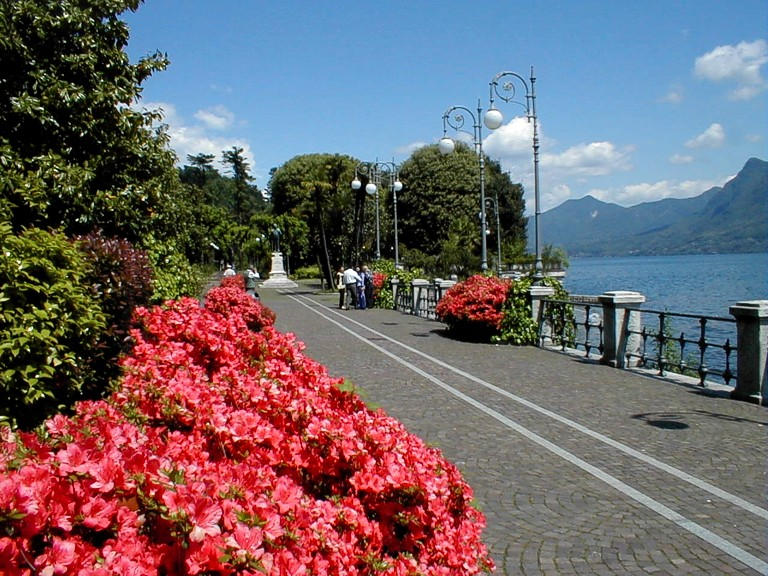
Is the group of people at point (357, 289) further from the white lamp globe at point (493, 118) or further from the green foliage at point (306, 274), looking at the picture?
the green foliage at point (306, 274)

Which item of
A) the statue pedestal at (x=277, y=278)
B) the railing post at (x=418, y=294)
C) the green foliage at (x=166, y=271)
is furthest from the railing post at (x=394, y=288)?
the statue pedestal at (x=277, y=278)

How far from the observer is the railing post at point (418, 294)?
26.5m

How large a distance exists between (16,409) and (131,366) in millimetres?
803

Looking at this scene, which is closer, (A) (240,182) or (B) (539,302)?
(B) (539,302)

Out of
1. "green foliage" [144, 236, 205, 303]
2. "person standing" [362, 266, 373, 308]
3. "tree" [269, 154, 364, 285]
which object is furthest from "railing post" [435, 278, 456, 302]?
"tree" [269, 154, 364, 285]

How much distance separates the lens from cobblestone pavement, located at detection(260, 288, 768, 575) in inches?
176

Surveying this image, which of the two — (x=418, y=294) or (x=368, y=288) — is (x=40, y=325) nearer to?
(x=418, y=294)

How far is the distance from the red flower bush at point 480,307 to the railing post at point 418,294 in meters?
9.04

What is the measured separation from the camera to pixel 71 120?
9469 millimetres

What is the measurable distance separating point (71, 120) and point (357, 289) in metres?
20.7

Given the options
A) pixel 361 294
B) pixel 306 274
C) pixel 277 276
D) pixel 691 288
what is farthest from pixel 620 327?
pixel 306 274

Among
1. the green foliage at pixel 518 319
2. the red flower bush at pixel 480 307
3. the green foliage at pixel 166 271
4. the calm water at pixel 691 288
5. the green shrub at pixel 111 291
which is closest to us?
the green shrub at pixel 111 291

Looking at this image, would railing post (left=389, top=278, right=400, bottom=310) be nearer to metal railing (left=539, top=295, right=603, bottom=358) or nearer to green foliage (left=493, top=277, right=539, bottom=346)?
green foliage (left=493, top=277, right=539, bottom=346)

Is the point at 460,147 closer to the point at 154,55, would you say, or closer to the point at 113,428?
the point at 154,55
